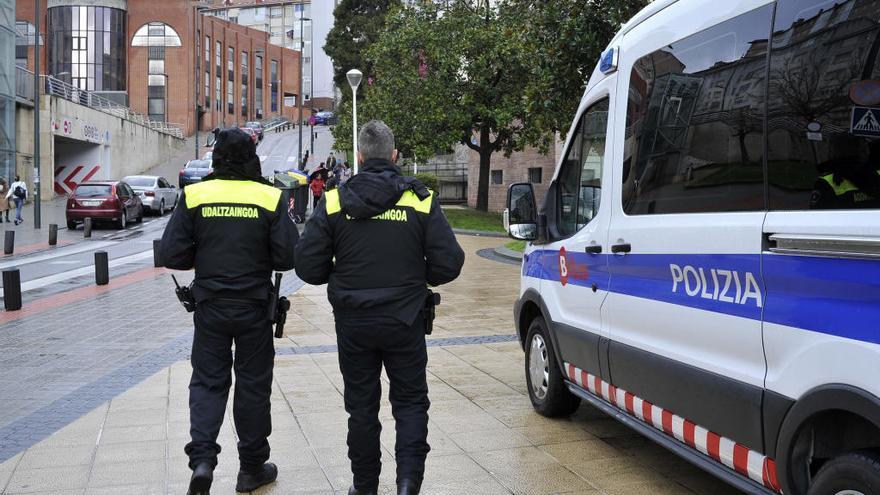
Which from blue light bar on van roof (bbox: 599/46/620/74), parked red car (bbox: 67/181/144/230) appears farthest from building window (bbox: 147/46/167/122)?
blue light bar on van roof (bbox: 599/46/620/74)

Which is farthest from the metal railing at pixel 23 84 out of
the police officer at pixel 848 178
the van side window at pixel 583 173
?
the police officer at pixel 848 178

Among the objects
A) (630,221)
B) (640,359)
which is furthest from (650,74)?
(640,359)

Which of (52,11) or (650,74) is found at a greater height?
(52,11)

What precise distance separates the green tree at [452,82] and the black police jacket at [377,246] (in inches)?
956

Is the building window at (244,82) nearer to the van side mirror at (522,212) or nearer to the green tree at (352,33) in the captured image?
the green tree at (352,33)

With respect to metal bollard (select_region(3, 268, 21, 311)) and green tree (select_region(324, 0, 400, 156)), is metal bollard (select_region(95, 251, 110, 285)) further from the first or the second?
green tree (select_region(324, 0, 400, 156))

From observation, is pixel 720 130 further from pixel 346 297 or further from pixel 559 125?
pixel 559 125

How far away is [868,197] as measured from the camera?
2.75 m

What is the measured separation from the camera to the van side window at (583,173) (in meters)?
5.02

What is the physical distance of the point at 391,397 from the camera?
402cm

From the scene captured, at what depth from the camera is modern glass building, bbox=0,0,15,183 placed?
33.6m

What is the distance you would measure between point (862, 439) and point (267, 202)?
9.30 ft

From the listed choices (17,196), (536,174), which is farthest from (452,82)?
(17,196)

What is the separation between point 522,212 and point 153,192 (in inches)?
1119
